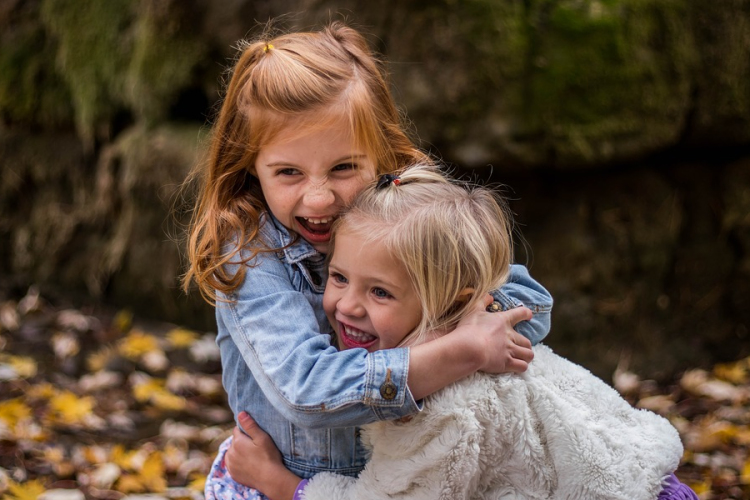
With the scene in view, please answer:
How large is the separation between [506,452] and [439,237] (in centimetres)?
49

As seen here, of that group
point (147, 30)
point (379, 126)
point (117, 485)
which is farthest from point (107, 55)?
point (379, 126)

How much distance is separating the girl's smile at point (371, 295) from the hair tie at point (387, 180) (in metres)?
0.14

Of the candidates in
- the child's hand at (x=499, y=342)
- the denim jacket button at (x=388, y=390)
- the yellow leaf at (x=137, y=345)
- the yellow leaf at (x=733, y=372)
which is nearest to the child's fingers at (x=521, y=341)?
the child's hand at (x=499, y=342)

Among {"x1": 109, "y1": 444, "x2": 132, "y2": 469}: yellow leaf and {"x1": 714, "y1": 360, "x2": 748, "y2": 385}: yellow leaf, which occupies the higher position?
{"x1": 714, "y1": 360, "x2": 748, "y2": 385}: yellow leaf

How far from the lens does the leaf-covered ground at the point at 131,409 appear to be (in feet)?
10.6

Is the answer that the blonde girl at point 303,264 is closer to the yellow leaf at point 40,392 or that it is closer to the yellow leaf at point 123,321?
the yellow leaf at point 40,392

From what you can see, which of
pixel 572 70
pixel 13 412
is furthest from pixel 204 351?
pixel 572 70

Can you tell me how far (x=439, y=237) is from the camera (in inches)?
70.3

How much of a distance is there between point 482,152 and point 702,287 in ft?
5.01

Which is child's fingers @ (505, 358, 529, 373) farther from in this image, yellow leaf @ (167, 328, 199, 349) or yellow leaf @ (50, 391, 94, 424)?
yellow leaf @ (167, 328, 199, 349)

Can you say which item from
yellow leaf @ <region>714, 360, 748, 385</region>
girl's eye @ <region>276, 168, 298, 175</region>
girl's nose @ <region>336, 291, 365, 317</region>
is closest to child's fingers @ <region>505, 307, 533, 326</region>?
girl's nose @ <region>336, 291, 365, 317</region>

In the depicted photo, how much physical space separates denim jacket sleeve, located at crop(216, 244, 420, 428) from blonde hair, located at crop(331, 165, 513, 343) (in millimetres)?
154

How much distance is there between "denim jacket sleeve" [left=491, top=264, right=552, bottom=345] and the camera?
79.0 inches

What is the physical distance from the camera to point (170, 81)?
175 inches
